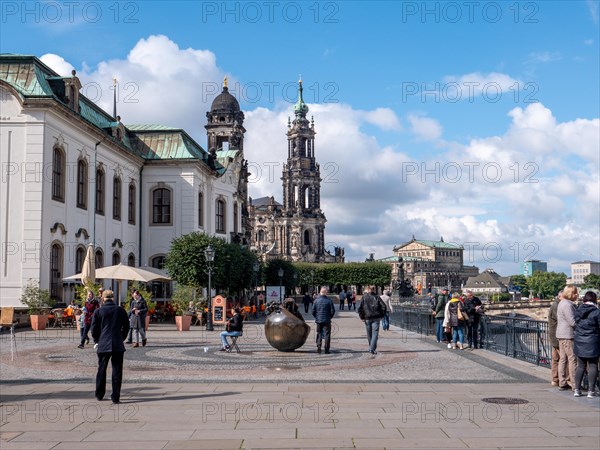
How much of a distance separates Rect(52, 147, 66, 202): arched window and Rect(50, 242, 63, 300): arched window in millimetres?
2109

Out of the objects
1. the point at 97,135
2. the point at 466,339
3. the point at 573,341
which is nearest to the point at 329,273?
the point at 97,135

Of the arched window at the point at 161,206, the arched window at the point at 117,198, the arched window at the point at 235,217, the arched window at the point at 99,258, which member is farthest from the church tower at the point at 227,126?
the arched window at the point at 99,258

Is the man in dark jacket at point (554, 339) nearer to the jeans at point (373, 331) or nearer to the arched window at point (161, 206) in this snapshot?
the jeans at point (373, 331)

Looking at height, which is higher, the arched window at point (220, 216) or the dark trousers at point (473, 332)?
the arched window at point (220, 216)

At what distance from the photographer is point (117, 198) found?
39.3 metres

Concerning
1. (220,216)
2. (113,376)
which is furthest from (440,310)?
(220,216)

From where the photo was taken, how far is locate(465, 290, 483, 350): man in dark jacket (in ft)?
67.6

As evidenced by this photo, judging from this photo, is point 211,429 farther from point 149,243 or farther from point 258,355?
point 149,243

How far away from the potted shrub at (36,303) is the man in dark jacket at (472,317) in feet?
52.9

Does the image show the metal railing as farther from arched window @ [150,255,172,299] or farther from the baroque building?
the baroque building

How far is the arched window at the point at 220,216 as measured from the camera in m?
49.8

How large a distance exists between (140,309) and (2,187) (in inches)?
472

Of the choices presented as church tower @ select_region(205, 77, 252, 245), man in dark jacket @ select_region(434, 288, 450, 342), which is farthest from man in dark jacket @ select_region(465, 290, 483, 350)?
church tower @ select_region(205, 77, 252, 245)

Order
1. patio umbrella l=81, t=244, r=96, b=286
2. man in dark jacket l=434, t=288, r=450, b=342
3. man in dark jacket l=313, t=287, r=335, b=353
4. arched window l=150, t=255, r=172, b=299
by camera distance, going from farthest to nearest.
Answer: arched window l=150, t=255, r=172, b=299 < patio umbrella l=81, t=244, r=96, b=286 < man in dark jacket l=434, t=288, r=450, b=342 < man in dark jacket l=313, t=287, r=335, b=353
